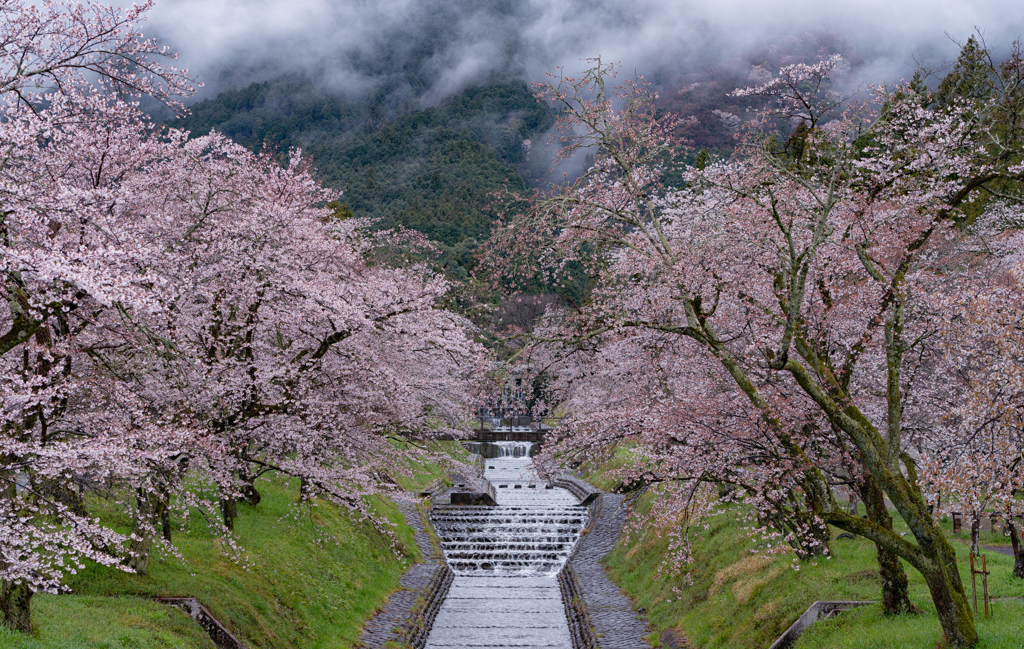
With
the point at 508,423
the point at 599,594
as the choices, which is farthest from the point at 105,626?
the point at 508,423

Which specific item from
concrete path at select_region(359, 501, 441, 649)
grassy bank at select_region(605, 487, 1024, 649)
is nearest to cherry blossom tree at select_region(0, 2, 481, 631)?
concrete path at select_region(359, 501, 441, 649)

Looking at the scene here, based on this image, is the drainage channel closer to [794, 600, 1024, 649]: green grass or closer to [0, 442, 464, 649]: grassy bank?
[0, 442, 464, 649]: grassy bank

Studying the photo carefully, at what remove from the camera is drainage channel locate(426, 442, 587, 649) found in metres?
18.0

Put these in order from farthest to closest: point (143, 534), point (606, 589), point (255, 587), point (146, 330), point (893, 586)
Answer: point (606, 589) < point (255, 587) < point (143, 534) < point (893, 586) < point (146, 330)

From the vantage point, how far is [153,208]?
13.9m

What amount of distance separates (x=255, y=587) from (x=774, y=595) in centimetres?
1075

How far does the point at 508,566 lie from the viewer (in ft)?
81.2

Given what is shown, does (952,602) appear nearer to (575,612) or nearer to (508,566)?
(575,612)

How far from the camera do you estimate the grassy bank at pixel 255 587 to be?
31.3 feet

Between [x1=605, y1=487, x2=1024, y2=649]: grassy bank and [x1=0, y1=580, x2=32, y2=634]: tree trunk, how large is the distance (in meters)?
9.62

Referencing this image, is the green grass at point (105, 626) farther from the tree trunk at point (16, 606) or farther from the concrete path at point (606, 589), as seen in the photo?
the concrete path at point (606, 589)

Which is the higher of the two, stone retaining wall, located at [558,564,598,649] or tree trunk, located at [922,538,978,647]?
tree trunk, located at [922,538,978,647]

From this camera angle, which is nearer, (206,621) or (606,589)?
(206,621)

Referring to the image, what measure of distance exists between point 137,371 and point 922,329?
13.4 meters
